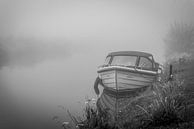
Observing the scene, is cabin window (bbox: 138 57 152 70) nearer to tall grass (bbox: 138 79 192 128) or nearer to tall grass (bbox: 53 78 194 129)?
tall grass (bbox: 53 78 194 129)

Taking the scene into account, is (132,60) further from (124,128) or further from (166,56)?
(166,56)

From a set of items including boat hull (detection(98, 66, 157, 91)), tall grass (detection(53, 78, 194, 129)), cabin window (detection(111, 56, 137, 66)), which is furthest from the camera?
cabin window (detection(111, 56, 137, 66))

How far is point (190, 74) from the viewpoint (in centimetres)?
1866

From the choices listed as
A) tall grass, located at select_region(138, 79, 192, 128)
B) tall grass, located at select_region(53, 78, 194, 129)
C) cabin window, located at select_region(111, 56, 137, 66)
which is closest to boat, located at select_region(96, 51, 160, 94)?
cabin window, located at select_region(111, 56, 137, 66)

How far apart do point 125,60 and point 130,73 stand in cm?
165

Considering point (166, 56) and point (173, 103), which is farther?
point (166, 56)

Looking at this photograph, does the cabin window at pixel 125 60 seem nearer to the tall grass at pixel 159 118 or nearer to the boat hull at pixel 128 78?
the boat hull at pixel 128 78

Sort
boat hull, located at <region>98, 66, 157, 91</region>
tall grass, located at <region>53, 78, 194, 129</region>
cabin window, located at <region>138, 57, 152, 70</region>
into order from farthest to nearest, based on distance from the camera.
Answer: cabin window, located at <region>138, 57, 152, 70</region>, boat hull, located at <region>98, 66, 157, 91</region>, tall grass, located at <region>53, 78, 194, 129</region>

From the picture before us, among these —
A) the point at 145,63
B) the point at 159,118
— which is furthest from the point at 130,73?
the point at 159,118

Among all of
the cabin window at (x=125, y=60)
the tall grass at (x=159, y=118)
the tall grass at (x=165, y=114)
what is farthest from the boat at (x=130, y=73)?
the tall grass at (x=165, y=114)

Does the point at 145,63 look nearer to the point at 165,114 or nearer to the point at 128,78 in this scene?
the point at 128,78

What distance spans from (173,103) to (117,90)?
8.28 meters

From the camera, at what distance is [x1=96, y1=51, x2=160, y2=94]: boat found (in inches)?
Answer: 637

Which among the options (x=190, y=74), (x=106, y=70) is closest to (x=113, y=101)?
(x=106, y=70)
